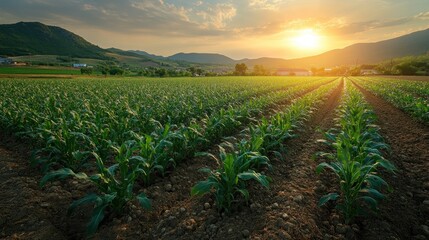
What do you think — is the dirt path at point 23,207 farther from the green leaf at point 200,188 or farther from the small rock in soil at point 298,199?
the small rock in soil at point 298,199

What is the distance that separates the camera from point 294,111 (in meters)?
9.45

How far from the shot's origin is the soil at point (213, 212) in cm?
314

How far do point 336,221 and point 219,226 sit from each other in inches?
64.3

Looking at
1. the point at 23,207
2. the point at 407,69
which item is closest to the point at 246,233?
the point at 23,207

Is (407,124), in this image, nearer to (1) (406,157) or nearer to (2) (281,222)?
(1) (406,157)

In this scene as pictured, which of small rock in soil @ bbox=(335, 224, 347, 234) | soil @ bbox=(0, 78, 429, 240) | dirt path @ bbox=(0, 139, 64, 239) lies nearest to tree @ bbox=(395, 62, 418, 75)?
soil @ bbox=(0, 78, 429, 240)

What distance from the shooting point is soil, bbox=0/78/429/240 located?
10.3 feet

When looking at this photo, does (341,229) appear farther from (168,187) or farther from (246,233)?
(168,187)

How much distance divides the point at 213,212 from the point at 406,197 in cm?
323

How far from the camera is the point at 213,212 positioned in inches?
142

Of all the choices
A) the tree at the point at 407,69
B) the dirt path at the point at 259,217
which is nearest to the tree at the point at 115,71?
the dirt path at the point at 259,217

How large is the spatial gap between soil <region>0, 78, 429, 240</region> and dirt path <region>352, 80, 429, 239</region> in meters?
0.01

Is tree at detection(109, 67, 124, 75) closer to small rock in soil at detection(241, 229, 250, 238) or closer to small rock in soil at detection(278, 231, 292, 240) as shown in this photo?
small rock in soil at detection(241, 229, 250, 238)

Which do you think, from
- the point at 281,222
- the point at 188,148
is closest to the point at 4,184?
the point at 188,148
